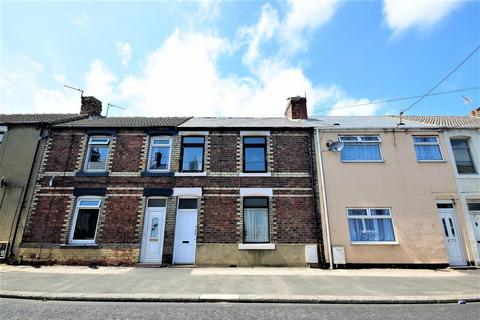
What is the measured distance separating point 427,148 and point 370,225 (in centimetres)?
467

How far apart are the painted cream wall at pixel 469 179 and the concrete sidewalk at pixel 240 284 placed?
1.54 meters

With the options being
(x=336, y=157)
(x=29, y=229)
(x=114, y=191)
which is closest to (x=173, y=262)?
(x=114, y=191)

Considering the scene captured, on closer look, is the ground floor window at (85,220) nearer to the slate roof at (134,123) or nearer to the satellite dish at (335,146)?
the slate roof at (134,123)

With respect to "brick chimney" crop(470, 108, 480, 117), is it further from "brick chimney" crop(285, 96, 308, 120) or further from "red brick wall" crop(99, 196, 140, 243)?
"red brick wall" crop(99, 196, 140, 243)

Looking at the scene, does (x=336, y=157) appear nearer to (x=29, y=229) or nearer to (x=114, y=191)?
(x=114, y=191)

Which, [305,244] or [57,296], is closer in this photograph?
[57,296]

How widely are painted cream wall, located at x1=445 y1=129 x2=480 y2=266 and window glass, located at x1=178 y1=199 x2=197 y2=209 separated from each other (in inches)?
448

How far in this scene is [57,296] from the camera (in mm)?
6090

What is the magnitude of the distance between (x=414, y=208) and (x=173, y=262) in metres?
10.3

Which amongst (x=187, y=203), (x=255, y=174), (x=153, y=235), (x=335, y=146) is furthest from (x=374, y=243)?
(x=153, y=235)

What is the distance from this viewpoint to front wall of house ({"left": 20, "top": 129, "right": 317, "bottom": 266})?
10312 mm

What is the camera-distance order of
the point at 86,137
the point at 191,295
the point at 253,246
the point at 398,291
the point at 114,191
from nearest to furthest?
the point at 191,295 < the point at 398,291 < the point at 253,246 < the point at 114,191 < the point at 86,137

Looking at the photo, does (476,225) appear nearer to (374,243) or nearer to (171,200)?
(374,243)

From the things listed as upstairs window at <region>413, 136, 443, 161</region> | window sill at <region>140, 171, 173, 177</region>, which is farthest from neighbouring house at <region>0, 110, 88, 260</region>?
upstairs window at <region>413, 136, 443, 161</region>
